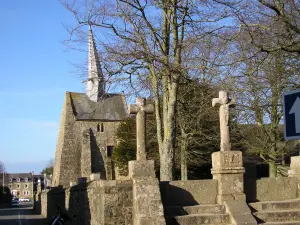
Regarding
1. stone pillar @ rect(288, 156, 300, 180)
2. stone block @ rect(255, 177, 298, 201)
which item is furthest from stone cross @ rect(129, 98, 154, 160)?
stone pillar @ rect(288, 156, 300, 180)

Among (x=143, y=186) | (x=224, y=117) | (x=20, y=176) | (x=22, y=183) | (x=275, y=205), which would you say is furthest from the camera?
(x=20, y=176)

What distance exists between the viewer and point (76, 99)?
66938 mm

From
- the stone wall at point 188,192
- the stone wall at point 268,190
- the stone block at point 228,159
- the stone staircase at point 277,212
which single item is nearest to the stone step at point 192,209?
the stone wall at point 188,192

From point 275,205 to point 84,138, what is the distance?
5468 centimetres

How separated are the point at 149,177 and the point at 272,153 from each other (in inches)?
625

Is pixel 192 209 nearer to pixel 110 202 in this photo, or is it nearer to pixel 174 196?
pixel 174 196

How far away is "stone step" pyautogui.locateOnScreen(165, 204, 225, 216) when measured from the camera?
10836 millimetres

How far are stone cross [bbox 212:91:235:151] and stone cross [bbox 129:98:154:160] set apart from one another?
1747mm

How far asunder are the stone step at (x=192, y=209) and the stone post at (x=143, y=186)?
0.61 m

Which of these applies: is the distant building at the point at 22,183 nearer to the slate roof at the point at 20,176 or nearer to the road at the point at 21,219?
the slate roof at the point at 20,176

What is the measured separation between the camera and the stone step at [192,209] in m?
10.8

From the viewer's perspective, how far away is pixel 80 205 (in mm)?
14828

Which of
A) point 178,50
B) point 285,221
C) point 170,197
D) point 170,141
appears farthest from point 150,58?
point 285,221

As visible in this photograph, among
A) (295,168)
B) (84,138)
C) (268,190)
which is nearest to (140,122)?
(268,190)
